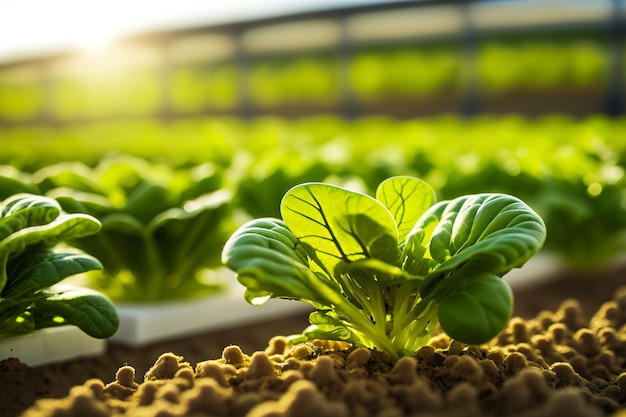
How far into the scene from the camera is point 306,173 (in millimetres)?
4031

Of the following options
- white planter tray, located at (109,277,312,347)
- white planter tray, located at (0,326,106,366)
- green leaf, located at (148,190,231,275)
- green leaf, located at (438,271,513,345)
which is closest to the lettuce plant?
green leaf, located at (438,271,513,345)

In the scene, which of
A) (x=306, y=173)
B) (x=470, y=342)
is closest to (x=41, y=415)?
(x=470, y=342)

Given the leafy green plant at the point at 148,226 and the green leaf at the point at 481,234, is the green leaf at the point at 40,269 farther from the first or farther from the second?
the green leaf at the point at 481,234

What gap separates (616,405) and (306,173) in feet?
8.67

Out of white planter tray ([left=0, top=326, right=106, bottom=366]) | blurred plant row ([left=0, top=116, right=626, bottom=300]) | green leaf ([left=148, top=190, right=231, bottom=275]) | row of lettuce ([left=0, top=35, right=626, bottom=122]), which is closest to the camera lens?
white planter tray ([left=0, top=326, right=106, bottom=366])

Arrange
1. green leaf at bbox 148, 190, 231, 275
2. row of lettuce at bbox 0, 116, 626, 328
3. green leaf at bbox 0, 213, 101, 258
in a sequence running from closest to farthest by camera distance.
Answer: green leaf at bbox 0, 213, 101, 258 < row of lettuce at bbox 0, 116, 626, 328 < green leaf at bbox 148, 190, 231, 275

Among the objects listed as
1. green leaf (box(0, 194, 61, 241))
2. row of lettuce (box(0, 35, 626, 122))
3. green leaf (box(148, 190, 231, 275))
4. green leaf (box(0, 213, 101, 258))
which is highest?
row of lettuce (box(0, 35, 626, 122))

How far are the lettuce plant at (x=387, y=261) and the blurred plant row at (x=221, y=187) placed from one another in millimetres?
1186

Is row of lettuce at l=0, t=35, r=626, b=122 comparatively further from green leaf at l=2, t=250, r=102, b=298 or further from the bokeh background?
green leaf at l=2, t=250, r=102, b=298

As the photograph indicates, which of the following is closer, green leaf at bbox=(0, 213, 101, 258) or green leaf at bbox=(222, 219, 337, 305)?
green leaf at bbox=(222, 219, 337, 305)

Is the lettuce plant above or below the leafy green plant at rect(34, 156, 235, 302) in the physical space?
below

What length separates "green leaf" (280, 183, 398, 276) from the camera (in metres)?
1.61

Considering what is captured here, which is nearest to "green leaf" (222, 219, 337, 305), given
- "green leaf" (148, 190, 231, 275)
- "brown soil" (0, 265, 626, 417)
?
"brown soil" (0, 265, 626, 417)

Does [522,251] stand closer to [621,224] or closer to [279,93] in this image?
[621,224]
